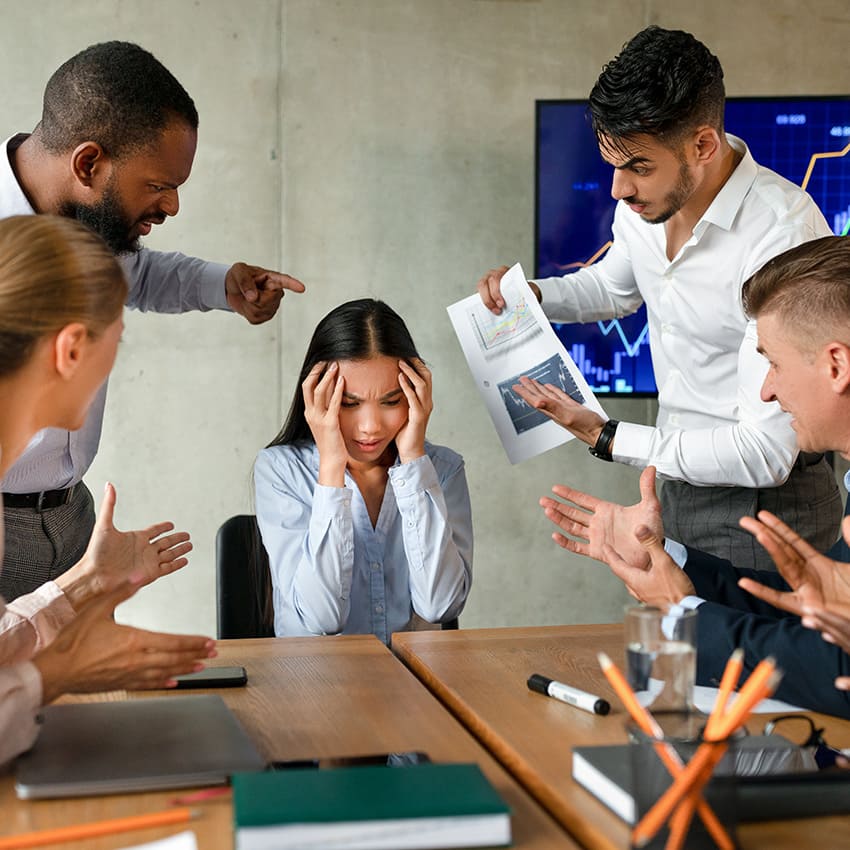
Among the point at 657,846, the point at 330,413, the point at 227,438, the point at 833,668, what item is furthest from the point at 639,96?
the point at 227,438

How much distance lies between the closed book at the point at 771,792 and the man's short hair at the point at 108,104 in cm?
165

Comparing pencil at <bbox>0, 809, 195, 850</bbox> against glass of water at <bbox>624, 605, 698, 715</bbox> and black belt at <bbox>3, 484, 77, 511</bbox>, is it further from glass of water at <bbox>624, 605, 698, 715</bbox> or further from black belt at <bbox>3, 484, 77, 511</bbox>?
black belt at <bbox>3, 484, 77, 511</bbox>

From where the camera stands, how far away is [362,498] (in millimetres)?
2625

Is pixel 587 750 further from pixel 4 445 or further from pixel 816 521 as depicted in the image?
pixel 816 521

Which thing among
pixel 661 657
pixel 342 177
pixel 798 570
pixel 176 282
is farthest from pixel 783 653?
pixel 342 177

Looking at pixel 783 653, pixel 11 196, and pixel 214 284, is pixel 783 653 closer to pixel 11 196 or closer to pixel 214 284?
pixel 11 196

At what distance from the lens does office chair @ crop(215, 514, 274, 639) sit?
2.53 m

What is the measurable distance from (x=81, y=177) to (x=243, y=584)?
3.09 ft

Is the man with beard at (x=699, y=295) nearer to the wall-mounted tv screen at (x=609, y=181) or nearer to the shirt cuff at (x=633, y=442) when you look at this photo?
the shirt cuff at (x=633, y=442)

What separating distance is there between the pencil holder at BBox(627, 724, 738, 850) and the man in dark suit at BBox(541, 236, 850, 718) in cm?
41

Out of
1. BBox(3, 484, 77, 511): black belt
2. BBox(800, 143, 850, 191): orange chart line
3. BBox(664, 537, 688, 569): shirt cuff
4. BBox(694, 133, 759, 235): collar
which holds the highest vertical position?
BBox(800, 143, 850, 191): orange chart line

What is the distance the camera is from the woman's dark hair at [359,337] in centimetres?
262

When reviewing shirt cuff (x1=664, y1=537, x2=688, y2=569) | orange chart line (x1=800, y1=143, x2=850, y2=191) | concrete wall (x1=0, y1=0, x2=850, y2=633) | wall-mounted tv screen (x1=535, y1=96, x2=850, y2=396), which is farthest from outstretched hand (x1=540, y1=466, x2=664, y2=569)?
orange chart line (x1=800, y1=143, x2=850, y2=191)

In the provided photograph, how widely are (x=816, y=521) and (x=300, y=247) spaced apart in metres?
2.03
